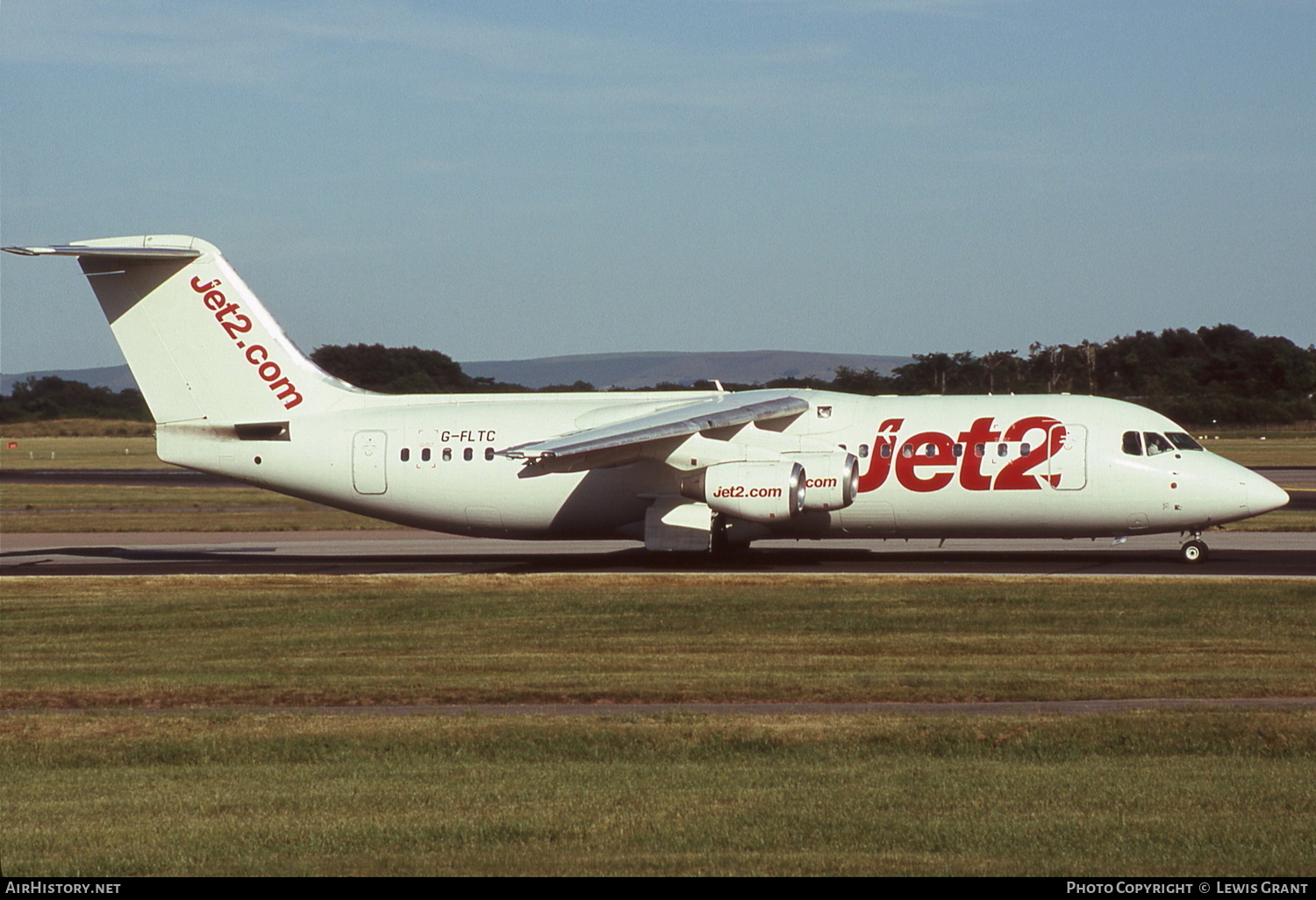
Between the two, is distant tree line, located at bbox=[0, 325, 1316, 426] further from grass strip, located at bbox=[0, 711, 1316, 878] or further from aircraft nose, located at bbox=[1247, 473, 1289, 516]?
grass strip, located at bbox=[0, 711, 1316, 878]

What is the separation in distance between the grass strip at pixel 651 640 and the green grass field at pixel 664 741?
8 cm

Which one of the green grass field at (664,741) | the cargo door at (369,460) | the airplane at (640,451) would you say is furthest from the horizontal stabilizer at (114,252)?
the green grass field at (664,741)

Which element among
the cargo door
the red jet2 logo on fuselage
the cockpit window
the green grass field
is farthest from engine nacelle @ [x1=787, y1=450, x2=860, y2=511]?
the cargo door

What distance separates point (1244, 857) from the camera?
8234 mm

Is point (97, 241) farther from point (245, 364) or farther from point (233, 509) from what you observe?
point (233, 509)

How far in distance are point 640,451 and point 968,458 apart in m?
6.51

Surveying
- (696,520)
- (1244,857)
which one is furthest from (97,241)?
(1244,857)

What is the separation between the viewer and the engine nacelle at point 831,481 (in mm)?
27906

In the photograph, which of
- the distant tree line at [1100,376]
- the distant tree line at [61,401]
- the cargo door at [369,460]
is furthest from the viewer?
the distant tree line at [61,401]

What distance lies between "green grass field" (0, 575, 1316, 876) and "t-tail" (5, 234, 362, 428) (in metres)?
7.90

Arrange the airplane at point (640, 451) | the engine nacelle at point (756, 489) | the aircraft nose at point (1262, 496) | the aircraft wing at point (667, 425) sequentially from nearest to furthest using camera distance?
the aircraft wing at point (667, 425) → the aircraft nose at point (1262, 496) → the engine nacelle at point (756, 489) → the airplane at point (640, 451)

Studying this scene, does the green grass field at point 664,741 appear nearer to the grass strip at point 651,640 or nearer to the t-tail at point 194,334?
the grass strip at point 651,640

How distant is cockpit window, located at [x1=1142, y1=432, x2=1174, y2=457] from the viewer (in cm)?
2844

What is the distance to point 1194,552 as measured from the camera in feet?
94.7
